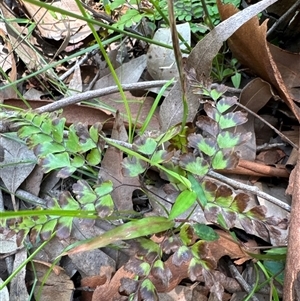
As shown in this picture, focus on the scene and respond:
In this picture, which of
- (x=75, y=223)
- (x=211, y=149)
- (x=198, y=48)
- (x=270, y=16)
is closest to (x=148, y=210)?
(x=75, y=223)

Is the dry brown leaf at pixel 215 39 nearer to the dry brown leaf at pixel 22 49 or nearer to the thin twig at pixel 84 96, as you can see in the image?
the thin twig at pixel 84 96

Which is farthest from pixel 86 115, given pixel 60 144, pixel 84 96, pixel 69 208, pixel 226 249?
pixel 226 249

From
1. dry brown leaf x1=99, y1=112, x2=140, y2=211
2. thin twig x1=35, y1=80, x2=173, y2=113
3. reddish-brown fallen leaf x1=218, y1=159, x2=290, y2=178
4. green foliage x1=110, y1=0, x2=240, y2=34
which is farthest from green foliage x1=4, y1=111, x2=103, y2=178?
green foliage x1=110, y1=0, x2=240, y2=34

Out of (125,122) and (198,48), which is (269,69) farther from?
(125,122)

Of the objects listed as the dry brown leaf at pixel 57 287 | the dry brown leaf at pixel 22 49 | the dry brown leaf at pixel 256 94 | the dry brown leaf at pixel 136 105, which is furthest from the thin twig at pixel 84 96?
the dry brown leaf at pixel 57 287

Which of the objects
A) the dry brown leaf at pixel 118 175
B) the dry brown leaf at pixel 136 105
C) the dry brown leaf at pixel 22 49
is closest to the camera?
the dry brown leaf at pixel 118 175

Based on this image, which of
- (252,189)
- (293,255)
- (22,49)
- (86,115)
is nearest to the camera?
(293,255)

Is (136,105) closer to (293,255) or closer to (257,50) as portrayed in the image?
(257,50)
